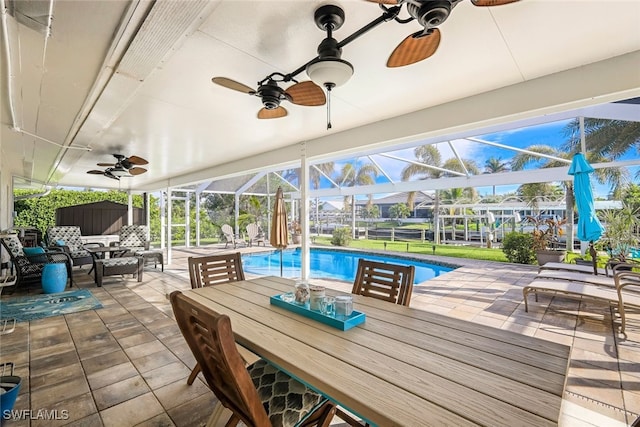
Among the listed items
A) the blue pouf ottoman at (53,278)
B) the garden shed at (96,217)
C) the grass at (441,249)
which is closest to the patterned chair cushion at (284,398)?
the blue pouf ottoman at (53,278)

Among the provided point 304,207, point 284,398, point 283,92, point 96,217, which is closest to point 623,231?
point 304,207

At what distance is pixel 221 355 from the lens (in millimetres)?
1015

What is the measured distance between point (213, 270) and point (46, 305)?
3.57m

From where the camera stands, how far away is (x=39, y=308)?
4.07 meters

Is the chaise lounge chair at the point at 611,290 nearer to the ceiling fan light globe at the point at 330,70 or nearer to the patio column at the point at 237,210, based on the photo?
the ceiling fan light globe at the point at 330,70

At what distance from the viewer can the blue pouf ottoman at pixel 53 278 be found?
476 cm

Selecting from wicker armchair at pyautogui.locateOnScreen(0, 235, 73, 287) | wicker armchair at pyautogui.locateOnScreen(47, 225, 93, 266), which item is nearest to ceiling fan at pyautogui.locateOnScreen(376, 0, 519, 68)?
wicker armchair at pyautogui.locateOnScreen(0, 235, 73, 287)

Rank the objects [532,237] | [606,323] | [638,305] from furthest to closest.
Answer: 1. [532,237]
2. [606,323]
3. [638,305]

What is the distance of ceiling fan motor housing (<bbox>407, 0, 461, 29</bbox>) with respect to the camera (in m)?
1.17

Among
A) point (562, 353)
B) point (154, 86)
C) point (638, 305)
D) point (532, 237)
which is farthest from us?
point (532, 237)

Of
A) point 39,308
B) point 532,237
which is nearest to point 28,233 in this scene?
point 39,308

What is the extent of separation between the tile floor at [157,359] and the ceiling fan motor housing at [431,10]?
245 cm

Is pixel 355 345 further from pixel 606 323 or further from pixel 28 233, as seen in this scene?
pixel 28 233

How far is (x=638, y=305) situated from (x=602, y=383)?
4.42 ft
